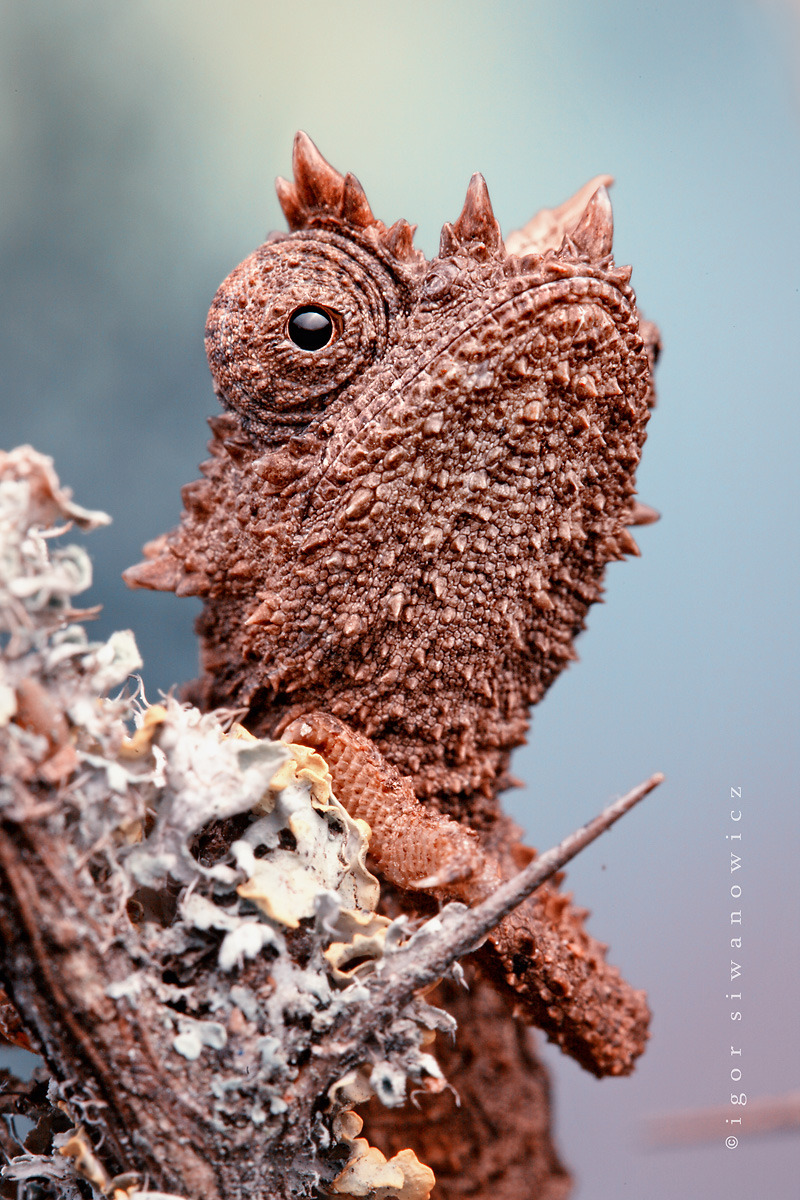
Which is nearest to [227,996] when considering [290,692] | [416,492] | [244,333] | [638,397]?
[290,692]

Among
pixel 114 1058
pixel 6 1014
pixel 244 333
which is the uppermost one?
pixel 244 333

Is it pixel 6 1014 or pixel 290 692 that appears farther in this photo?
pixel 290 692

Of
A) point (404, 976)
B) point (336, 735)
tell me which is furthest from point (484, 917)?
point (336, 735)

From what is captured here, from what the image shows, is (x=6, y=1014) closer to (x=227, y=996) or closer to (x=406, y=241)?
(x=227, y=996)

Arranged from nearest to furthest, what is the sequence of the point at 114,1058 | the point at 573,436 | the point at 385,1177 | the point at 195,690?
1. the point at 114,1058
2. the point at 385,1177
3. the point at 573,436
4. the point at 195,690

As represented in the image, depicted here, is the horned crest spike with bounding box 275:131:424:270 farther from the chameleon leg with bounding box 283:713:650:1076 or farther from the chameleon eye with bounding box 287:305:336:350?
the chameleon leg with bounding box 283:713:650:1076

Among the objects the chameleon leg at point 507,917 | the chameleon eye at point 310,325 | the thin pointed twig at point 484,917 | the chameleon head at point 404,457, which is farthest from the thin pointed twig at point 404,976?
the chameleon eye at point 310,325

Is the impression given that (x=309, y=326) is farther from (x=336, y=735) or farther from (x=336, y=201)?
(x=336, y=735)
